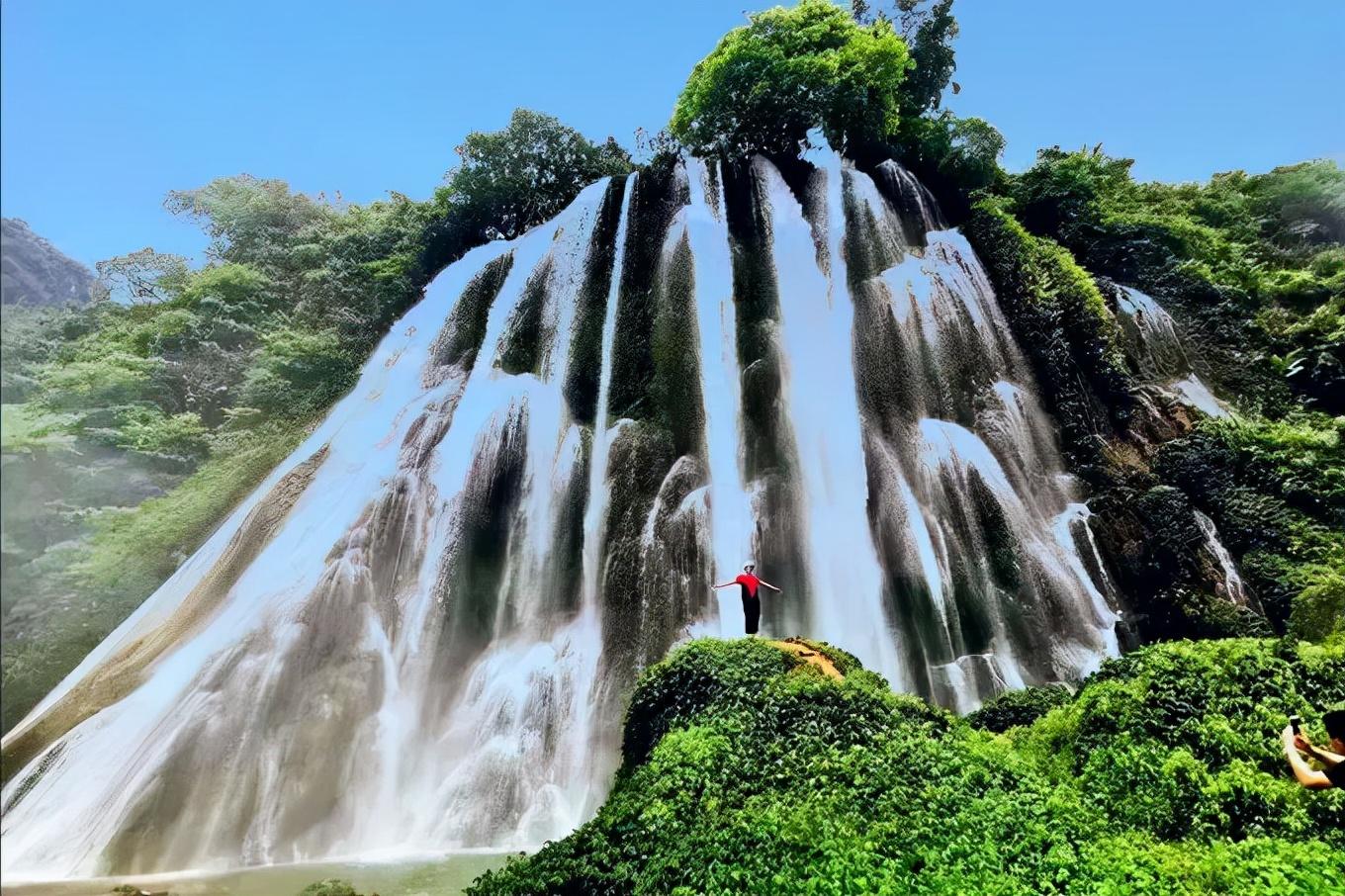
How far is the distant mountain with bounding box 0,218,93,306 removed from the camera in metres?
7.28

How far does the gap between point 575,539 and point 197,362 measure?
614cm

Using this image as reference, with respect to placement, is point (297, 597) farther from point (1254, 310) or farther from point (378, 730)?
point (1254, 310)

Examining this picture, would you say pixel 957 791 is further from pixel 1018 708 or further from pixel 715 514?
pixel 715 514

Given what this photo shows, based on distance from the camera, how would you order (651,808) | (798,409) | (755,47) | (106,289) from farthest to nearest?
(755,47) → (106,289) → (798,409) → (651,808)

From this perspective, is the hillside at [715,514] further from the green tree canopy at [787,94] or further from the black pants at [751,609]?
the black pants at [751,609]

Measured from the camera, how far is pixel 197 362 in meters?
10.6

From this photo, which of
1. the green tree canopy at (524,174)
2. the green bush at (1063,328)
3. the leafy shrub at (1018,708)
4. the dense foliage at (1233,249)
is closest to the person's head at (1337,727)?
the leafy shrub at (1018,708)

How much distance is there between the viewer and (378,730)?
7625 mm

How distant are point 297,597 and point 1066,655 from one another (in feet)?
27.4

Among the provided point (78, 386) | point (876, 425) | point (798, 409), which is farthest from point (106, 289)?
point (876, 425)

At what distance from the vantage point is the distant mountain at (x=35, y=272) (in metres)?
7.28

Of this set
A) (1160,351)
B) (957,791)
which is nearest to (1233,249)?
(1160,351)

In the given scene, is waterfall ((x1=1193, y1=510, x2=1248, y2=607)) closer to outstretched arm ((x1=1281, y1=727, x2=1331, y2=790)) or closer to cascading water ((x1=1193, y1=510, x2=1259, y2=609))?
cascading water ((x1=1193, y1=510, x2=1259, y2=609))

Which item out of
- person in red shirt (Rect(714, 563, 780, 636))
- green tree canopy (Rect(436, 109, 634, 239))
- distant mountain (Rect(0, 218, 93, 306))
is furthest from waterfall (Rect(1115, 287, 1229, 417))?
distant mountain (Rect(0, 218, 93, 306))
